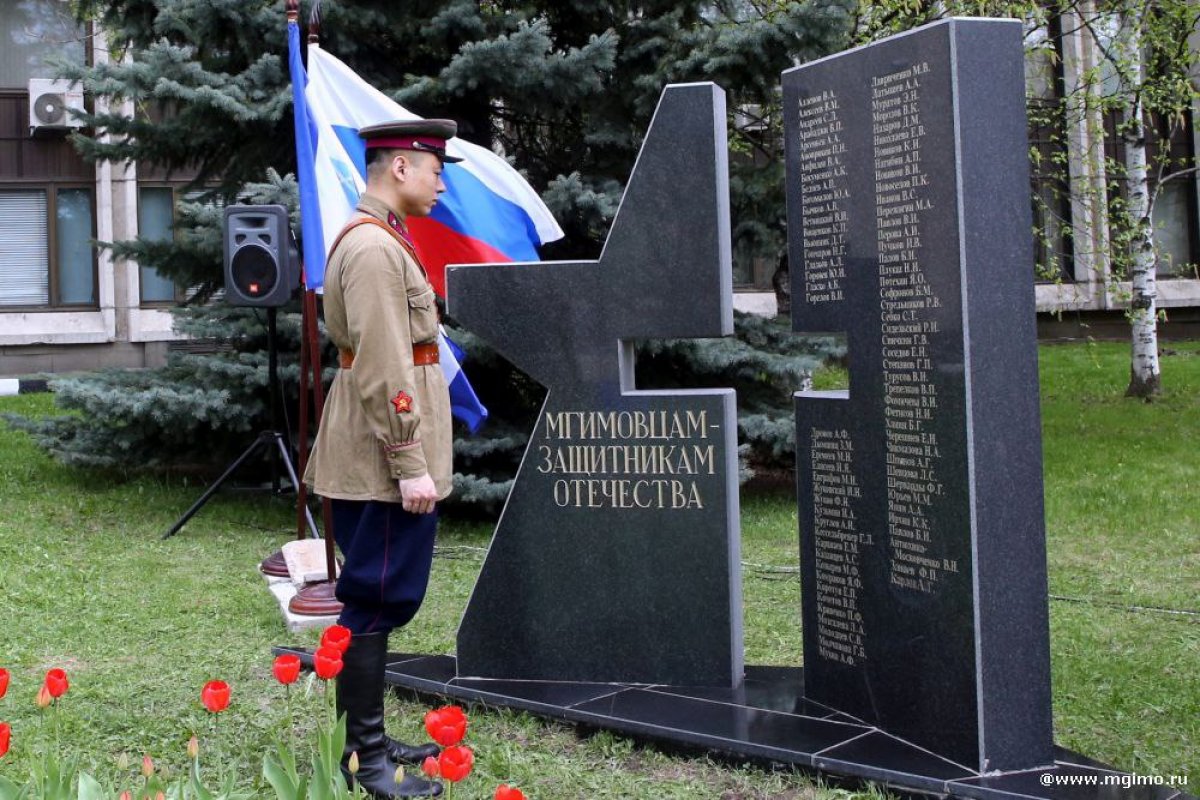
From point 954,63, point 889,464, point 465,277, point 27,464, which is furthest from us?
point 27,464

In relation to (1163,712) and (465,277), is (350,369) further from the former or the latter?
(1163,712)

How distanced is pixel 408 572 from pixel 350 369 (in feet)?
2.27

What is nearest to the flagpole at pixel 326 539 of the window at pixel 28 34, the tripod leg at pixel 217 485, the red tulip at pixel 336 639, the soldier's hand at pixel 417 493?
the tripod leg at pixel 217 485

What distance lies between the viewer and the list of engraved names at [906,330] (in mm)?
4219

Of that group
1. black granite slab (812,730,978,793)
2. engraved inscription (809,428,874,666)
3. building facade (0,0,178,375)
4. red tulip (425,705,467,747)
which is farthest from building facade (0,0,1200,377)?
red tulip (425,705,467,747)

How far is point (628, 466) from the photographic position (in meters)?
5.17

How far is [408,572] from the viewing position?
4250 mm

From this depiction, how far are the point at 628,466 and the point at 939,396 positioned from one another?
4.66ft

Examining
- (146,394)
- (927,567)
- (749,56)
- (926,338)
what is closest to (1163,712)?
(927,567)

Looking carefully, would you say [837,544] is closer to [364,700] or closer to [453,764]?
[364,700]

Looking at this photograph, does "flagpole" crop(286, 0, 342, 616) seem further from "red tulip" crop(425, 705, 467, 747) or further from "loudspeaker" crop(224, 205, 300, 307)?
"red tulip" crop(425, 705, 467, 747)

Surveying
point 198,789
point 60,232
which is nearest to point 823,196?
point 198,789

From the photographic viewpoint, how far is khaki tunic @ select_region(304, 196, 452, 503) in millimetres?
4043

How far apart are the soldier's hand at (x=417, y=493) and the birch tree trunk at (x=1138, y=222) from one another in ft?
38.1
